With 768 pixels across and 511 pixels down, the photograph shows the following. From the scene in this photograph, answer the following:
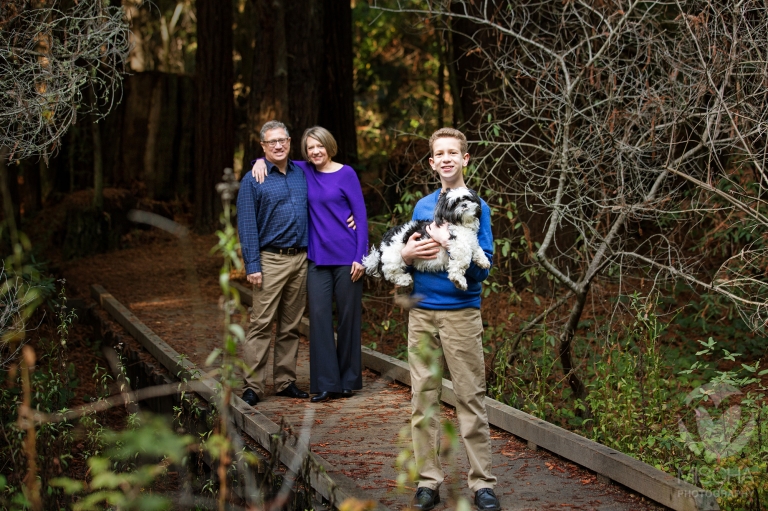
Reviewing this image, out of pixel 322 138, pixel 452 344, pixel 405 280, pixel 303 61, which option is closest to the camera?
pixel 452 344

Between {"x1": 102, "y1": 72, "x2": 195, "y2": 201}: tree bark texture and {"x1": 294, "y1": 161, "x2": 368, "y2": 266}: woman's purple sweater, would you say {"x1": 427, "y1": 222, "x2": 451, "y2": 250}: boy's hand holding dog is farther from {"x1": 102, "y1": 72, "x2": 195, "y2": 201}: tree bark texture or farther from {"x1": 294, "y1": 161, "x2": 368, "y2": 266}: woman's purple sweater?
{"x1": 102, "y1": 72, "x2": 195, "y2": 201}: tree bark texture

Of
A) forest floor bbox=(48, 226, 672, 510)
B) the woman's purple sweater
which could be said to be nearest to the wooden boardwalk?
forest floor bbox=(48, 226, 672, 510)

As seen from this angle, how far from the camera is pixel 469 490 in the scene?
5.34 m

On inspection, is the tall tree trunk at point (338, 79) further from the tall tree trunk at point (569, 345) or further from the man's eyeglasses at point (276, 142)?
the man's eyeglasses at point (276, 142)

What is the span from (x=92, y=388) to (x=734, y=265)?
8131 mm

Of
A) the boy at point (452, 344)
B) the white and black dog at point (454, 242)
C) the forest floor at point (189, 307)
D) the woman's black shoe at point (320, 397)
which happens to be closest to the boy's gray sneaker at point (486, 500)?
the boy at point (452, 344)

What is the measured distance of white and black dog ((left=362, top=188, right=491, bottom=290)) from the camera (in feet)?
16.1

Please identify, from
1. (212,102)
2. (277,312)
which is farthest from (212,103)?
(277,312)

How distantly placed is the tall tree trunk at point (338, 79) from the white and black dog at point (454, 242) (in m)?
11.7

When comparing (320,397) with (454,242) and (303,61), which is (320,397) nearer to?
(454,242)

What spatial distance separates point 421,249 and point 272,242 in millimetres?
2918

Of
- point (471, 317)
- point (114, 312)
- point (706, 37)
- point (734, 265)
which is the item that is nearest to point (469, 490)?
point (471, 317)

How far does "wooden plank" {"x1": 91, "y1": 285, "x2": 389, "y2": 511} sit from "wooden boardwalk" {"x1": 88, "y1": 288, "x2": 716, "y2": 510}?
23 millimetres

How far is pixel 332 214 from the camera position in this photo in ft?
25.2
